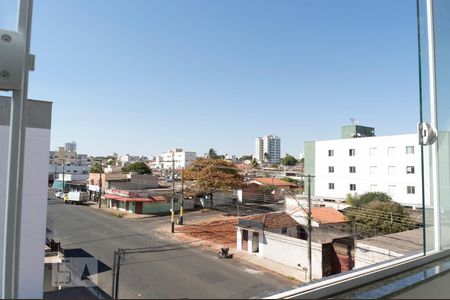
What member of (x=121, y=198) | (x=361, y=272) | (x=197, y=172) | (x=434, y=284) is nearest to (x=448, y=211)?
(x=434, y=284)

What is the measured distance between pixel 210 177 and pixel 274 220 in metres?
6.25

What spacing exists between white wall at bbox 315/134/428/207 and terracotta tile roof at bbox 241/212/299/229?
270 inches

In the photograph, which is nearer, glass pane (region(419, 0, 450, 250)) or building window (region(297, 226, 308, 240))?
glass pane (region(419, 0, 450, 250))

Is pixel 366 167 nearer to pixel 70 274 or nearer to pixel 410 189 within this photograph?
pixel 410 189

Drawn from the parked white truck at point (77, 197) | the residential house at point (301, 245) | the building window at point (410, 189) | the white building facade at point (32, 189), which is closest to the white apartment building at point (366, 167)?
the building window at point (410, 189)

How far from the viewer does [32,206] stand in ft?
2.07

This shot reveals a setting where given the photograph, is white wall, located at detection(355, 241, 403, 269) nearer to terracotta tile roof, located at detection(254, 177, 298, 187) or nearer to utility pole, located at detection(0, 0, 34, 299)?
utility pole, located at detection(0, 0, 34, 299)

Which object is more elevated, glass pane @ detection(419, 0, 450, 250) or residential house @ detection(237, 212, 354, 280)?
glass pane @ detection(419, 0, 450, 250)

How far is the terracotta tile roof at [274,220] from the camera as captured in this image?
729cm

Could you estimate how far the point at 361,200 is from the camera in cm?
1219

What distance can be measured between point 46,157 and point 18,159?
7.2 inches

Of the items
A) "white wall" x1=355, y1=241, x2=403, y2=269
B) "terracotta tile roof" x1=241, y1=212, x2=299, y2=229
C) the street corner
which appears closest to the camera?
the street corner

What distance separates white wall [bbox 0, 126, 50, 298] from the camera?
572 millimetres

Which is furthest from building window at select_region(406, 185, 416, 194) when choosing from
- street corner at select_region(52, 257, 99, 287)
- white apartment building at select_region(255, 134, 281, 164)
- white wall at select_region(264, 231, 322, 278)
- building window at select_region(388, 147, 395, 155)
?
white apartment building at select_region(255, 134, 281, 164)
